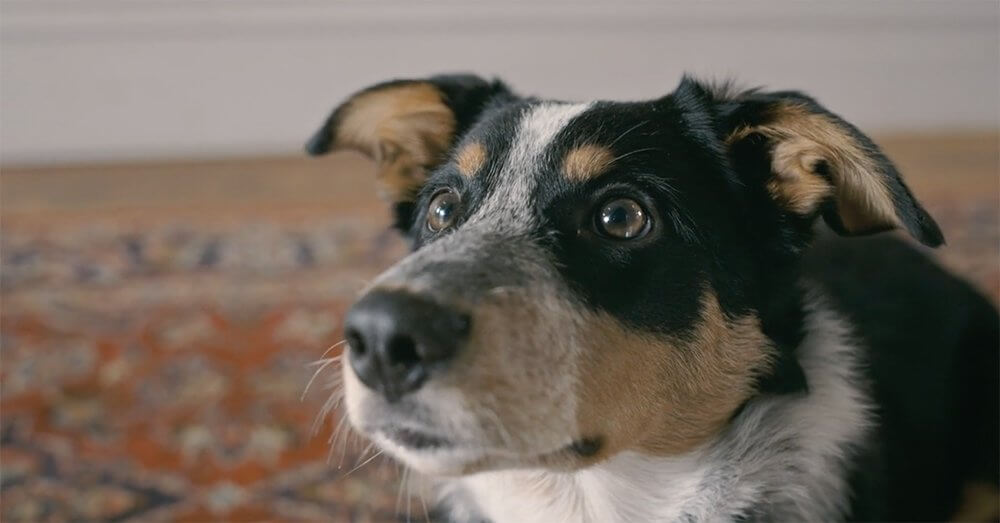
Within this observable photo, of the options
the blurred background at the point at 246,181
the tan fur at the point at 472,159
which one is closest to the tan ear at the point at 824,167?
the tan fur at the point at 472,159

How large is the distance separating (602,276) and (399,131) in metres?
0.55

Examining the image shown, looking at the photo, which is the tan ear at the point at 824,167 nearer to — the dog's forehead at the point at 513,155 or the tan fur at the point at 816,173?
the tan fur at the point at 816,173

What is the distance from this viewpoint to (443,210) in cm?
140

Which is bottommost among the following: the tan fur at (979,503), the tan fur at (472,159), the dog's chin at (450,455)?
the tan fur at (979,503)

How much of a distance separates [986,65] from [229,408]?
358cm

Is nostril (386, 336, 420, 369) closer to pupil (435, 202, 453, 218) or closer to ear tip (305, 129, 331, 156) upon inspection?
pupil (435, 202, 453, 218)

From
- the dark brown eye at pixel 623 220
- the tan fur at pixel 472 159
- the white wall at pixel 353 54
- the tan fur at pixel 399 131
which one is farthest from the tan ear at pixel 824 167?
the white wall at pixel 353 54

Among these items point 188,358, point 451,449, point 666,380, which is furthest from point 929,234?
point 188,358

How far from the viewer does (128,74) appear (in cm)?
383

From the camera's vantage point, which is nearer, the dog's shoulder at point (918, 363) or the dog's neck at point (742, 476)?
the dog's neck at point (742, 476)

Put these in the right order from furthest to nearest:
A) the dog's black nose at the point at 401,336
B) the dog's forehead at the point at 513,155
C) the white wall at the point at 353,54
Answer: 1. the white wall at the point at 353,54
2. the dog's forehead at the point at 513,155
3. the dog's black nose at the point at 401,336

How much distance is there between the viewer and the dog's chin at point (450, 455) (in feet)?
3.50

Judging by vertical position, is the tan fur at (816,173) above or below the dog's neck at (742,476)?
above

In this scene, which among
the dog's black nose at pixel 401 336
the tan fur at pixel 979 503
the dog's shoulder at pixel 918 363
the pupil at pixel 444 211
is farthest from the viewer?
the tan fur at pixel 979 503
